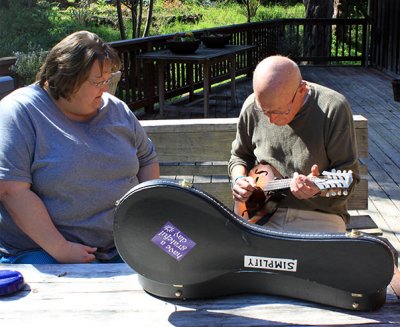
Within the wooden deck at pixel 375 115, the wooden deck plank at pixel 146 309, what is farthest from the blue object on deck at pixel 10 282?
the wooden deck at pixel 375 115

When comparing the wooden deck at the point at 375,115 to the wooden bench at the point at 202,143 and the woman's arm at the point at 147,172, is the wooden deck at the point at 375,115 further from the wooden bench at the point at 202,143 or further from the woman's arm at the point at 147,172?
the woman's arm at the point at 147,172

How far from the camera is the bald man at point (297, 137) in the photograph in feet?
6.59

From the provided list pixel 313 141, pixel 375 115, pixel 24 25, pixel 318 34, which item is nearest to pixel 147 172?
pixel 313 141

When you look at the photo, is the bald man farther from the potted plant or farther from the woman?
the potted plant

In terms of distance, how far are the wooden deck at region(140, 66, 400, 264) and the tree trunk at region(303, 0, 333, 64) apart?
17.7 inches

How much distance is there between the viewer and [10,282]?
1520 millimetres

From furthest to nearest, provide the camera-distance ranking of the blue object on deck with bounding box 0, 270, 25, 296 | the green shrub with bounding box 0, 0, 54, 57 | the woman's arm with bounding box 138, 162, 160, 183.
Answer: the green shrub with bounding box 0, 0, 54, 57 < the woman's arm with bounding box 138, 162, 160, 183 < the blue object on deck with bounding box 0, 270, 25, 296

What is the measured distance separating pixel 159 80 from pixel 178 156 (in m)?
4.79

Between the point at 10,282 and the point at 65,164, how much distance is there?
52 centimetres

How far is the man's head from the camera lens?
6.50ft

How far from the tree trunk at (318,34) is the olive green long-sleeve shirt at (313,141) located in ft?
34.1

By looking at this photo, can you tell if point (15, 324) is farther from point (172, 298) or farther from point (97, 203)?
point (97, 203)

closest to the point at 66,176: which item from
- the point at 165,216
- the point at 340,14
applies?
the point at 165,216

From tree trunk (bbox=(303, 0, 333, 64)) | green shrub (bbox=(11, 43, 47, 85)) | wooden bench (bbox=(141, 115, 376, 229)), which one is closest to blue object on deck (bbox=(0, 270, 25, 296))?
wooden bench (bbox=(141, 115, 376, 229))
